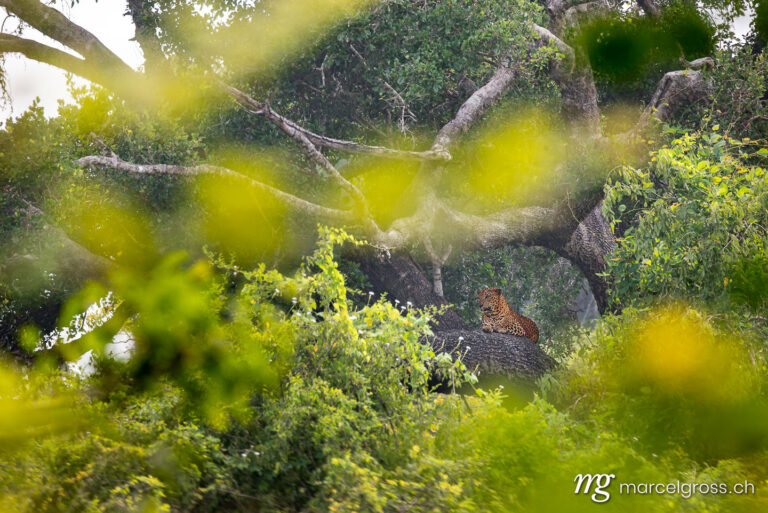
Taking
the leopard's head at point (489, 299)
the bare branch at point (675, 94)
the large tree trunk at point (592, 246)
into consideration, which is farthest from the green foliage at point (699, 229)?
the large tree trunk at point (592, 246)

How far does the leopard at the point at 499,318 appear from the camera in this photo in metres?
13.2

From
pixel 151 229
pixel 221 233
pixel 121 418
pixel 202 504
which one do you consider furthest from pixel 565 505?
pixel 151 229

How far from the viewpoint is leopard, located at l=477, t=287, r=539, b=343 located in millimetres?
13180

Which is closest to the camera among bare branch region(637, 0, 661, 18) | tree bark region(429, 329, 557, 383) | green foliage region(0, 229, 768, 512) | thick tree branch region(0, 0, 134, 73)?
green foliage region(0, 229, 768, 512)

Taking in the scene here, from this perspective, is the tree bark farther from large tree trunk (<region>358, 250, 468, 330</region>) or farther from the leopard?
large tree trunk (<region>358, 250, 468, 330</region>)

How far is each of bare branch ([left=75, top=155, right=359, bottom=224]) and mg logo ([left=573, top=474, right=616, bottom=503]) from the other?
7288 millimetres

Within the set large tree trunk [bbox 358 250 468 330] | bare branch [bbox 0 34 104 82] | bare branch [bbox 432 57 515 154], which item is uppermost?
bare branch [bbox 0 34 104 82]

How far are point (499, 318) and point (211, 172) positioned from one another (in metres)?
5.88

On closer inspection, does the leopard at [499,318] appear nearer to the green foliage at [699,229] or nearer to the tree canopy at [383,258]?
the tree canopy at [383,258]

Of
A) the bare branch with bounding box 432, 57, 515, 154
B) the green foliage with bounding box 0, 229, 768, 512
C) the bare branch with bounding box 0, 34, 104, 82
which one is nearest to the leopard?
the bare branch with bounding box 432, 57, 515, 154

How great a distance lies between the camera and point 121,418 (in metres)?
6.22

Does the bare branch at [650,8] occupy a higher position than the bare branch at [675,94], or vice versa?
the bare branch at [650,8]

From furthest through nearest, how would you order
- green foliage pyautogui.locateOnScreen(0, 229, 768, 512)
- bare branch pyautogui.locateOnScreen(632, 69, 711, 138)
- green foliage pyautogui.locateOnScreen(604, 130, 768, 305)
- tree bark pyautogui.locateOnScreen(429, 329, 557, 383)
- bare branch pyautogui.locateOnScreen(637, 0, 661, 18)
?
bare branch pyautogui.locateOnScreen(637, 0, 661, 18) → bare branch pyautogui.locateOnScreen(632, 69, 711, 138) → tree bark pyautogui.locateOnScreen(429, 329, 557, 383) → green foliage pyautogui.locateOnScreen(604, 130, 768, 305) → green foliage pyautogui.locateOnScreen(0, 229, 768, 512)

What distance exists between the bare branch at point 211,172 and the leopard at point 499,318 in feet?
9.82
